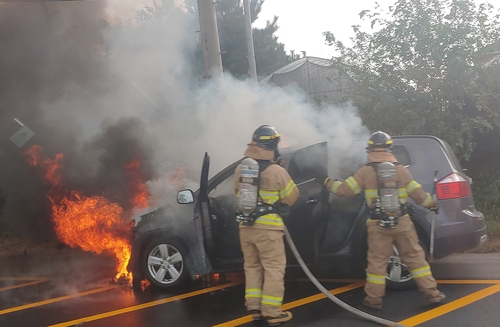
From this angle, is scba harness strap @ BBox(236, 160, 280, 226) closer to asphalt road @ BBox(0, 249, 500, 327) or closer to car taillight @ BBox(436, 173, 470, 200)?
asphalt road @ BBox(0, 249, 500, 327)

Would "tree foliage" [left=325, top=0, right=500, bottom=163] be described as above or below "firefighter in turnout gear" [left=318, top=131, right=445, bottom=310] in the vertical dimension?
above

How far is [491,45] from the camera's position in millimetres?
7938

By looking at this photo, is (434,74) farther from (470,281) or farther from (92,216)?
(92,216)

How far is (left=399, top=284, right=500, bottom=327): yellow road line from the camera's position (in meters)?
4.47

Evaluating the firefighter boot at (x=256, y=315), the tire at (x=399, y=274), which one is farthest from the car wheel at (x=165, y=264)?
the tire at (x=399, y=274)

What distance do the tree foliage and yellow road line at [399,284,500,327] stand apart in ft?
10.6

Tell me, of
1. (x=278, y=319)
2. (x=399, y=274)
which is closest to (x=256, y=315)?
(x=278, y=319)

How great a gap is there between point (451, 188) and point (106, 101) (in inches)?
272

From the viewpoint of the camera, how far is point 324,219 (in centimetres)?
526

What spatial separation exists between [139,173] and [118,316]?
4202 millimetres

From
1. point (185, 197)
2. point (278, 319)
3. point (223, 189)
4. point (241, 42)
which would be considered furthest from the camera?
point (241, 42)

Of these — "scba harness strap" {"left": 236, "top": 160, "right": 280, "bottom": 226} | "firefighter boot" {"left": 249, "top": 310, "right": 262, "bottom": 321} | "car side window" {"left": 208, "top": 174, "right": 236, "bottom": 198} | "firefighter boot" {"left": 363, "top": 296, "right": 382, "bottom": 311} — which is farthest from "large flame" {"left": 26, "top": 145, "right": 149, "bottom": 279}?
"firefighter boot" {"left": 363, "top": 296, "right": 382, "bottom": 311}

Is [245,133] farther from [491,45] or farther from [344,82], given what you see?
[491,45]

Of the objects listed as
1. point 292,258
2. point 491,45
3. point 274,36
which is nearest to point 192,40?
point 491,45
